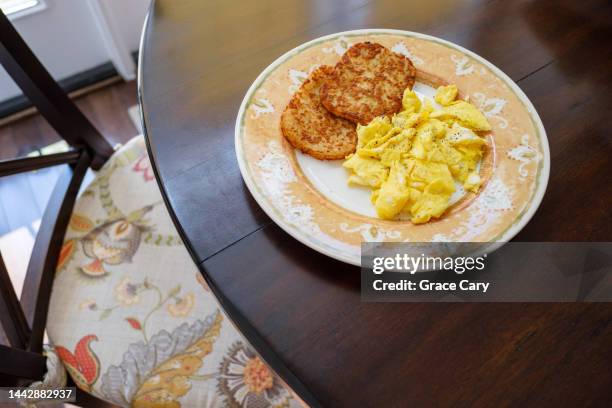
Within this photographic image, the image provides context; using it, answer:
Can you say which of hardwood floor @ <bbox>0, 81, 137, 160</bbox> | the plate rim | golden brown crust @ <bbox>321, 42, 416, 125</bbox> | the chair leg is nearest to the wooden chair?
the chair leg

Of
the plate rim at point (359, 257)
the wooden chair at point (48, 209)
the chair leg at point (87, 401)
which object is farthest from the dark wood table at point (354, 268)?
the chair leg at point (87, 401)

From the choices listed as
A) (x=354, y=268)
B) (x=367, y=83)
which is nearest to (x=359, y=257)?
(x=354, y=268)

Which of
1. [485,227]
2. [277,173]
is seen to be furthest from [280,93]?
[485,227]

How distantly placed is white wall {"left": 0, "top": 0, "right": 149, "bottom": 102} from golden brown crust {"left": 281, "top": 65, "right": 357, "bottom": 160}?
53.6 inches

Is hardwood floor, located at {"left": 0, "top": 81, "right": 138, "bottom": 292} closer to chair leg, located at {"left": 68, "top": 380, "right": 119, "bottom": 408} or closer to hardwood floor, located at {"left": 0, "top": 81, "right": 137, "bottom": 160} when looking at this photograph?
hardwood floor, located at {"left": 0, "top": 81, "right": 137, "bottom": 160}

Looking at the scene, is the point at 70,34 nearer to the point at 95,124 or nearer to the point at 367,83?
the point at 95,124

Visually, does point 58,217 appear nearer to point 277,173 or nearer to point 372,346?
point 277,173

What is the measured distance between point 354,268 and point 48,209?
0.77 m

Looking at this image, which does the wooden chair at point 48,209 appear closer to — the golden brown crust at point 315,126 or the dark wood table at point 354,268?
the dark wood table at point 354,268

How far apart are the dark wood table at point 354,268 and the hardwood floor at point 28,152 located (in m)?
1.11

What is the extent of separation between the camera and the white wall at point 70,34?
71.5 inches

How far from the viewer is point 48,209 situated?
109cm

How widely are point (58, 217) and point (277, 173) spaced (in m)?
0.60

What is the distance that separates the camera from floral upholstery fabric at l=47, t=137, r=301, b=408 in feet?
3.07
